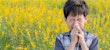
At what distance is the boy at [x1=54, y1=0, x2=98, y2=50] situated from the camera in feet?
8.54

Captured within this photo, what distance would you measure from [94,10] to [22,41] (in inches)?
133

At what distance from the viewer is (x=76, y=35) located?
2588mm

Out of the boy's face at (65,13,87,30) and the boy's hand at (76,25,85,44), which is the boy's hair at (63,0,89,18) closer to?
the boy's face at (65,13,87,30)

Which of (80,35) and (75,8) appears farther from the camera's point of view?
(75,8)

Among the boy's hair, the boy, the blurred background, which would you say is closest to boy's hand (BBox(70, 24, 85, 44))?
the boy

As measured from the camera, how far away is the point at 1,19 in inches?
213

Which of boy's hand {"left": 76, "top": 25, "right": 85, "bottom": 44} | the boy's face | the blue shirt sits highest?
the boy's face

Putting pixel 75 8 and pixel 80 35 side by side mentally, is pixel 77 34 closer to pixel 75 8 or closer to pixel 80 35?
pixel 80 35

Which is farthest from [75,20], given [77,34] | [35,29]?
[35,29]

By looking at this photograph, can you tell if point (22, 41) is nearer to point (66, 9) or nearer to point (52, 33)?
point (52, 33)

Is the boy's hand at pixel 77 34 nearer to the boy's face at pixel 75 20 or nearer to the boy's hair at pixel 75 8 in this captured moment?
the boy's face at pixel 75 20

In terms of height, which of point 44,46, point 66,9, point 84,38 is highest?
point 66,9

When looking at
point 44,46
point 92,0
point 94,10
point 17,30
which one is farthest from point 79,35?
point 92,0

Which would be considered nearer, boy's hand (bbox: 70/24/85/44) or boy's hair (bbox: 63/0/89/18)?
boy's hand (bbox: 70/24/85/44)
